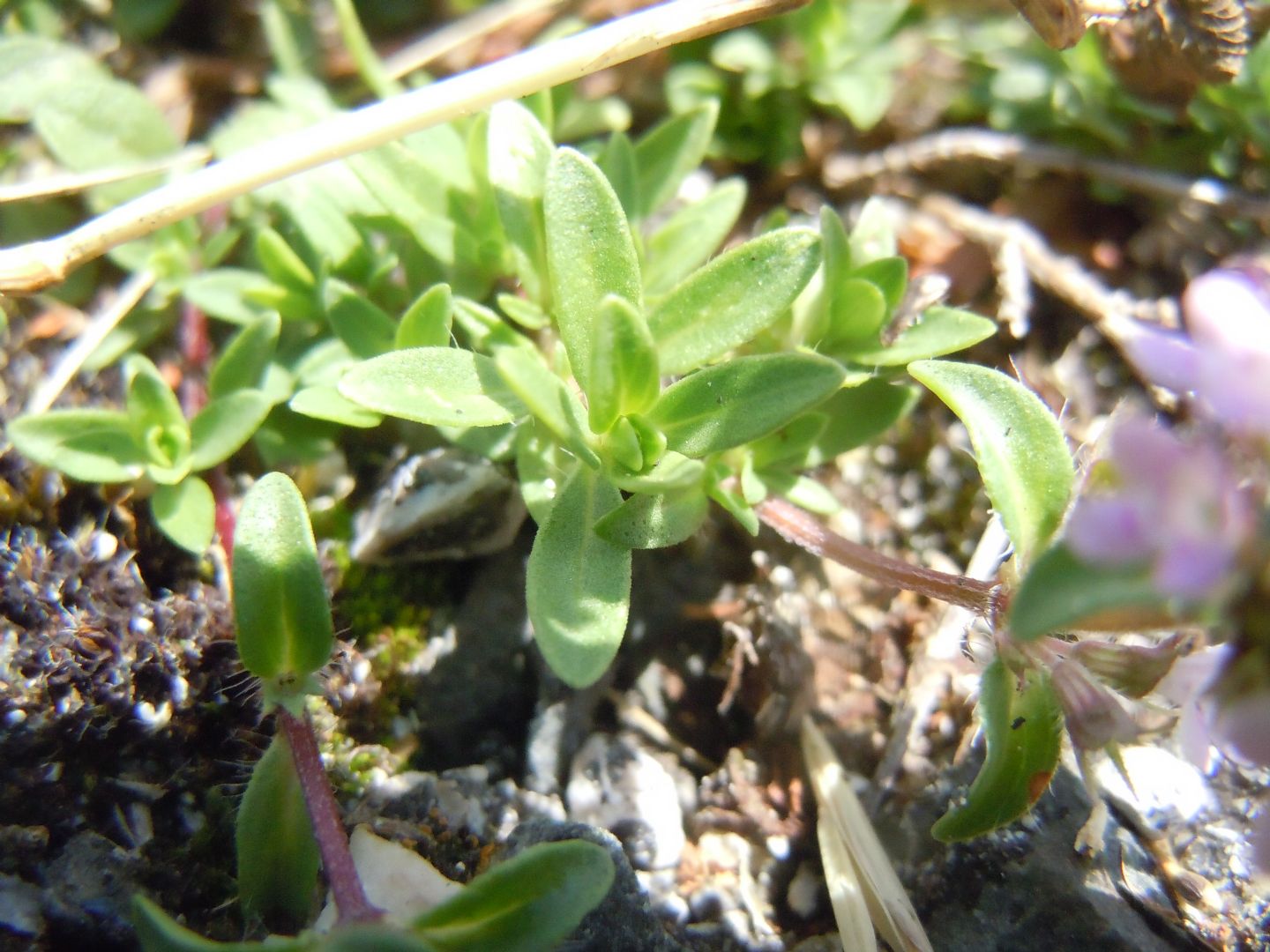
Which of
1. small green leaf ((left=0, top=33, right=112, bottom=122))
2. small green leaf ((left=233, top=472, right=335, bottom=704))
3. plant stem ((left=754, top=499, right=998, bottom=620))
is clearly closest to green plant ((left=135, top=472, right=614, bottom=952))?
small green leaf ((left=233, top=472, right=335, bottom=704))

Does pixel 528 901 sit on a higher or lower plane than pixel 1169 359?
lower

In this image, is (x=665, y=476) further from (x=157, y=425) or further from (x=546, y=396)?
(x=157, y=425)

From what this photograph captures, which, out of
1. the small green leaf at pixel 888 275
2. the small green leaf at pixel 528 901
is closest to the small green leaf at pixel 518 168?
the small green leaf at pixel 888 275

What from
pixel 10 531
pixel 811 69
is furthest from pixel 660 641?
pixel 811 69

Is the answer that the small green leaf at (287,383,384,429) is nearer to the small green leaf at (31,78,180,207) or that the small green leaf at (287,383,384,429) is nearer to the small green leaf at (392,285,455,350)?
the small green leaf at (392,285,455,350)

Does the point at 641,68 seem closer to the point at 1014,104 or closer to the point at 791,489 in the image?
the point at 1014,104

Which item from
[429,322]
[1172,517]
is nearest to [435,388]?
[429,322]
